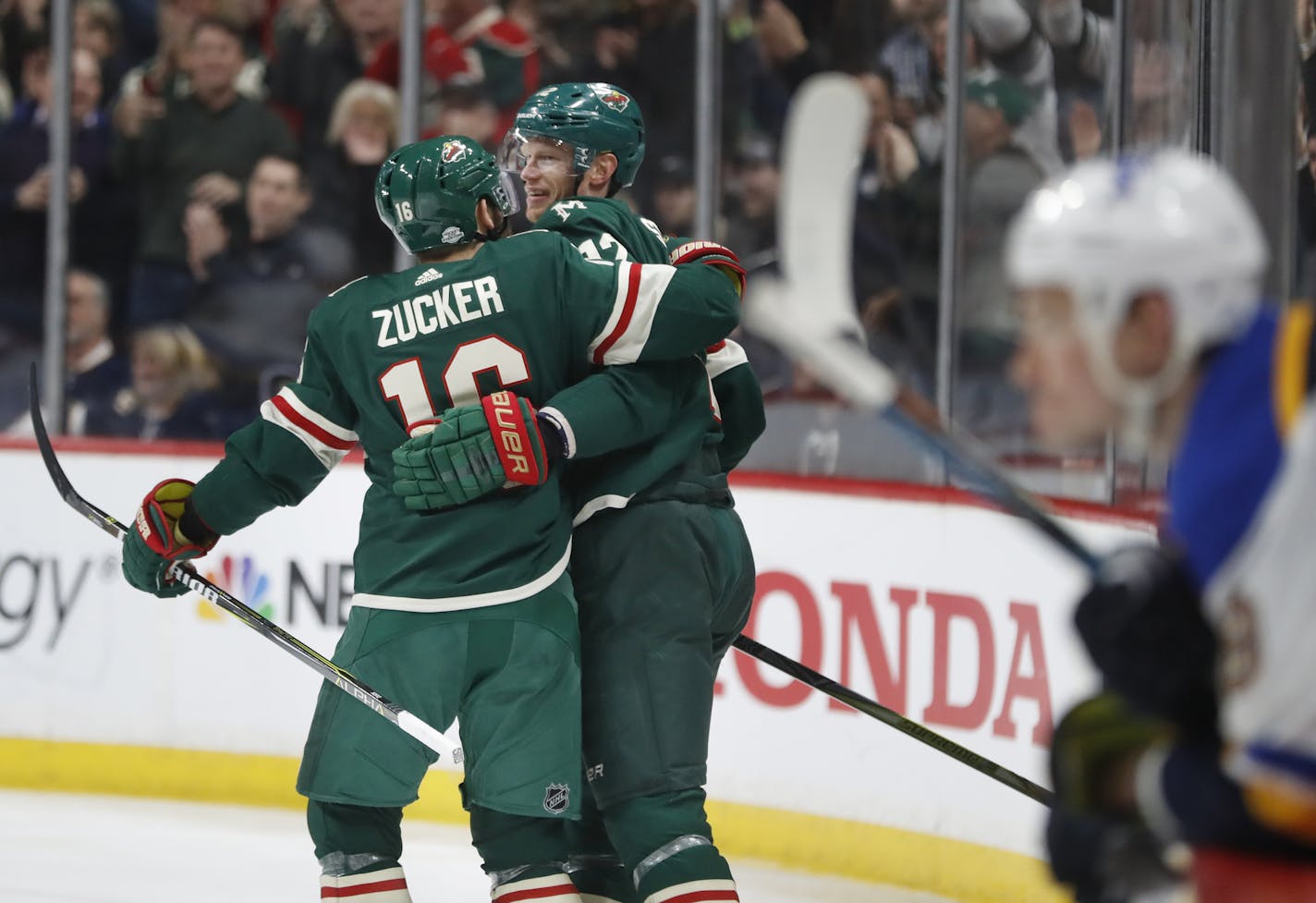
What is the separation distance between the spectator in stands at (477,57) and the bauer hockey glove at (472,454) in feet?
9.30

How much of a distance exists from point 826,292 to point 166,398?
13.6 feet

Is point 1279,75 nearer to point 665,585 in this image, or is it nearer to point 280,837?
point 665,585

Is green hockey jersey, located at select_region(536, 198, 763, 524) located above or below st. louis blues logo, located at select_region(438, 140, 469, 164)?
below

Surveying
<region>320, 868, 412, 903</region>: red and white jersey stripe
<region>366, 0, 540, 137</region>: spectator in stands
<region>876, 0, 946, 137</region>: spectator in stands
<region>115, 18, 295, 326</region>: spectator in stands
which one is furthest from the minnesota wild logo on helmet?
<region>115, 18, 295, 326</region>: spectator in stands

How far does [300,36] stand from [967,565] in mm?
2744

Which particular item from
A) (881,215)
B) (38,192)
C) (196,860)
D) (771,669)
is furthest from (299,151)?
(771,669)

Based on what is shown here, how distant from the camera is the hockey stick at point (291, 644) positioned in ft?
8.32

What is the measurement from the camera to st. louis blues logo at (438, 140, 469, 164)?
262 centimetres

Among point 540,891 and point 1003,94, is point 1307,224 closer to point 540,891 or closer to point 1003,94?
point 1003,94

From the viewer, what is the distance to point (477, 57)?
536cm

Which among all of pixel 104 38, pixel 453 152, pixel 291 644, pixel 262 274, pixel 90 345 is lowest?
pixel 291 644

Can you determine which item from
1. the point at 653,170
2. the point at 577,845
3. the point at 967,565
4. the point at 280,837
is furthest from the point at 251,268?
the point at 577,845

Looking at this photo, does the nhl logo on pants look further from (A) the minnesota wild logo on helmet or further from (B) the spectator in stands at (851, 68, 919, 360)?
(B) the spectator in stands at (851, 68, 919, 360)

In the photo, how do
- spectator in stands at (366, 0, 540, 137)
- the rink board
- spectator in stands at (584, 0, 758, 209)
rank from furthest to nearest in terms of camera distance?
spectator in stands at (366, 0, 540, 137) → spectator in stands at (584, 0, 758, 209) → the rink board
